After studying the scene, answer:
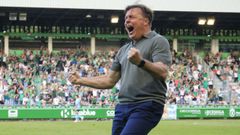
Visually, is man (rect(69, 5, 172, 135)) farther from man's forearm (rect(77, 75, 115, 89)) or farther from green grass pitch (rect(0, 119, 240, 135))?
green grass pitch (rect(0, 119, 240, 135))

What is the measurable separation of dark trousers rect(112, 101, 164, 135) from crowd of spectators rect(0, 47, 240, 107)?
32156 millimetres

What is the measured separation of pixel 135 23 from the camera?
6.39m

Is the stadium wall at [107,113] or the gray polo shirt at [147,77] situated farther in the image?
the stadium wall at [107,113]

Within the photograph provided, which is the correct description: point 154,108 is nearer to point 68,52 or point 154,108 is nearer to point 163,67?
point 163,67

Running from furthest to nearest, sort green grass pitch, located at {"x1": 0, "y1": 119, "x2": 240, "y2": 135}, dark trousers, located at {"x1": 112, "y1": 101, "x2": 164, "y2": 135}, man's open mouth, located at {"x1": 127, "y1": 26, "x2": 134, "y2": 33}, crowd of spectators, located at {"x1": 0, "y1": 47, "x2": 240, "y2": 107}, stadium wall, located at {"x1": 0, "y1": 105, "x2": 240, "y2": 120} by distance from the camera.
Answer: crowd of spectators, located at {"x1": 0, "y1": 47, "x2": 240, "y2": 107} → stadium wall, located at {"x1": 0, "y1": 105, "x2": 240, "y2": 120} → green grass pitch, located at {"x1": 0, "y1": 119, "x2": 240, "y2": 135} → man's open mouth, located at {"x1": 127, "y1": 26, "x2": 134, "y2": 33} → dark trousers, located at {"x1": 112, "y1": 101, "x2": 164, "y2": 135}

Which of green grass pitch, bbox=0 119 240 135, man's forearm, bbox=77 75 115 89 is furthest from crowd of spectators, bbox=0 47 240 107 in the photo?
man's forearm, bbox=77 75 115 89

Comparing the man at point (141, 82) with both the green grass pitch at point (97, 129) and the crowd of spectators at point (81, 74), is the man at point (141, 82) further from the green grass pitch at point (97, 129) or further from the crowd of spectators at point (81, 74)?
the crowd of spectators at point (81, 74)

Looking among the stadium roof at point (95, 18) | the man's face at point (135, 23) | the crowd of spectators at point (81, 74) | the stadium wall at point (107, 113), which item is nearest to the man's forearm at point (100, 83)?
the man's face at point (135, 23)

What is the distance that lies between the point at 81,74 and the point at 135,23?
1463 inches

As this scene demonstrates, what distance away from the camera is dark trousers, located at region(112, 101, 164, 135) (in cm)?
626

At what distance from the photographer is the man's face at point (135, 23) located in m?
6.39

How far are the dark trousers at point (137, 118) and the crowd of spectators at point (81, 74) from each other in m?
32.2

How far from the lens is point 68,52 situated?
155ft

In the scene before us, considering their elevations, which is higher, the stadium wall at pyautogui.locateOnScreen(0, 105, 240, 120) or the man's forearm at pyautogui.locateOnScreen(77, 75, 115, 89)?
the man's forearm at pyautogui.locateOnScreen(77, 75, 115, 89)
